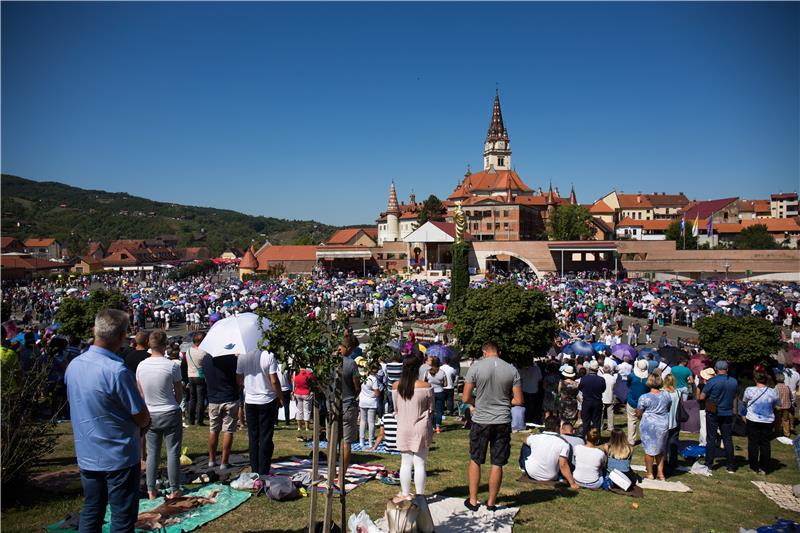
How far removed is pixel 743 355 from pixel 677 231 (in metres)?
74.8

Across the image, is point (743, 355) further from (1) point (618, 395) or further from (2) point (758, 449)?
(2) point (758, 449)

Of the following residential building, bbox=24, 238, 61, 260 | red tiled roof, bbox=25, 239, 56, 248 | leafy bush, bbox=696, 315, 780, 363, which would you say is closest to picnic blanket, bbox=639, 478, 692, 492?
leafy bush, bbox=696, 315, 780, 363

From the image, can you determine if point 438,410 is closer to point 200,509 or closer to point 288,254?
point 200,509

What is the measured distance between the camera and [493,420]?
487 cm

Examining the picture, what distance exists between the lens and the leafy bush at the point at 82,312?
17.7m

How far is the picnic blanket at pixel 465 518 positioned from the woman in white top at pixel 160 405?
201 centimetres

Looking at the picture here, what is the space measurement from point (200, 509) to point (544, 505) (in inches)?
126

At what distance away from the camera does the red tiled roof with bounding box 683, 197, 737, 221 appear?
95625mm

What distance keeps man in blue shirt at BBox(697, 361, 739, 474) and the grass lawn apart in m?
0.25

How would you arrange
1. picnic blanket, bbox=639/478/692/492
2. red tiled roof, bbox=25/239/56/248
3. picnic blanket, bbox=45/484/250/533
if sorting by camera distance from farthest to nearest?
1. red tiled roof, bbox=25/239/56/248
2. picnic blanket, bbox=639/478/692/492
3. picnic blanket, bbox=45/484/250/533

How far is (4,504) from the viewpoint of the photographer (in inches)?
184

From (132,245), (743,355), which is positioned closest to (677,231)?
(743,355)

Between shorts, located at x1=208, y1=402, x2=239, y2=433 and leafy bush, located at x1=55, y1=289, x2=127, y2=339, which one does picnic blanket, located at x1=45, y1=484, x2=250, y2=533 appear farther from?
leafy bush, located at x1=55, y1=289, x2=127, y2=339

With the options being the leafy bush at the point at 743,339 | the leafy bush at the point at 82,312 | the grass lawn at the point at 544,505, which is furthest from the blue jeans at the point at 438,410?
the leafy bush at the point at 82,312
